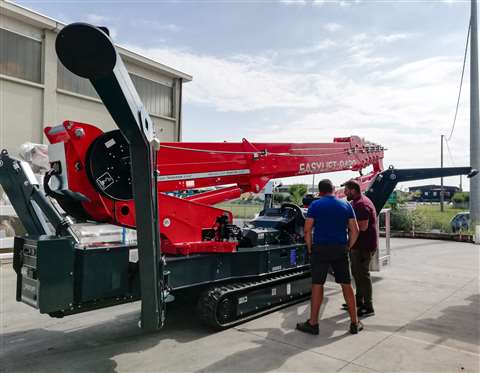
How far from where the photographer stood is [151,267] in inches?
152

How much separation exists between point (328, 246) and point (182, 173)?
80.3 inches

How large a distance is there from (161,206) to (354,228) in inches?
91.9

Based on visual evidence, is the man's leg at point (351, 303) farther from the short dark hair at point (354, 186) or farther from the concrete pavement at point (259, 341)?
the short dark hair at point (354, 186)

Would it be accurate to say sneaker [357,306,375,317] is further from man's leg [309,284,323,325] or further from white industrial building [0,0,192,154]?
white industrial building [0,0,192,154]

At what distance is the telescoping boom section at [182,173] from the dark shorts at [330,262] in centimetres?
111

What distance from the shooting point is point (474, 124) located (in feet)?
54.5

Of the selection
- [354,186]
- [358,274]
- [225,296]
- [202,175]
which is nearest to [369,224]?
[354,186]

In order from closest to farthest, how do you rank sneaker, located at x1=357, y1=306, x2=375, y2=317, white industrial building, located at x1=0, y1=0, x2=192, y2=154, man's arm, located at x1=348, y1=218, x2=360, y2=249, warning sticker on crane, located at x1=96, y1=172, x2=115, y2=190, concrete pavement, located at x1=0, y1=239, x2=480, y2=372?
concrete pavement, located at x1=0, y1=239, x2=480, y2=372, warning sticker on crane, located at x1=96, y1=172, x2=115, y2=190, man's arm, located at x1=348, y1=218, x2=360, y2=249, sneaker, located at x1=357, y1=306, x2=375, y2=317, white industrial building, located at x1=0, y1=0, x2=192, y2=154

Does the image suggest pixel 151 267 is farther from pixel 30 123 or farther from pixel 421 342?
pixel 30 123

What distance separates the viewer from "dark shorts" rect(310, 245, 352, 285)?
499 centimetres

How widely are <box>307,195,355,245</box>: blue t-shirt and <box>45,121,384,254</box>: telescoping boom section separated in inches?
44.8

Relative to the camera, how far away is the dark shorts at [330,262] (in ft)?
16.4

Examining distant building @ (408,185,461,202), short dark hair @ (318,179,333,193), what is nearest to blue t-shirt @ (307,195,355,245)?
short dark hair @ (318,179,333,193)

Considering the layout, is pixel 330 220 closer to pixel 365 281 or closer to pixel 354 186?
pixel 354 186
